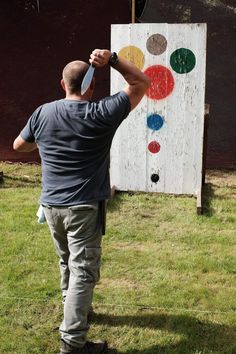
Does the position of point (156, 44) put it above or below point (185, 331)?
above

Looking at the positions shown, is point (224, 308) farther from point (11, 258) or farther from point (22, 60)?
point (22, 60)

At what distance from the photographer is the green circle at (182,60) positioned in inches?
227

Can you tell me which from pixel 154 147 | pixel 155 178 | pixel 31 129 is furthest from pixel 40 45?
pixel 31 129

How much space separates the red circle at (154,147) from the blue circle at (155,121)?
0.17 meters

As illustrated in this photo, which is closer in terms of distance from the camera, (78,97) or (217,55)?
(78,97)

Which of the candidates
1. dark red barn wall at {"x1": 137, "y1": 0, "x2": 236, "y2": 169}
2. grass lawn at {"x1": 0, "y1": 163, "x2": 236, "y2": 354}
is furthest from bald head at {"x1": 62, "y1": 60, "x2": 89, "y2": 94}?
dark red barn wall at {"x1": 137, "y1": 0, "x2": 236, "y2": 169}

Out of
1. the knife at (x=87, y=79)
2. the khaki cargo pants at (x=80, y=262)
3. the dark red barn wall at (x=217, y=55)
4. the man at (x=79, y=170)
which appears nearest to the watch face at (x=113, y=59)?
the man at (x=79, y=170)

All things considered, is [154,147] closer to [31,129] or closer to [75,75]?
[31,129]

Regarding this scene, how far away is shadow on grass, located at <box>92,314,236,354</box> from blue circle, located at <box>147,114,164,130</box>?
293cm

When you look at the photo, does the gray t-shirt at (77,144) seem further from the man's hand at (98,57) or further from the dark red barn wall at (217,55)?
the dark red barn wall at (217,55)

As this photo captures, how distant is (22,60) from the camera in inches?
307

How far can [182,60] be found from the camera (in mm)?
5785

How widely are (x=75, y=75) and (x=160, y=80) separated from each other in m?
3.24

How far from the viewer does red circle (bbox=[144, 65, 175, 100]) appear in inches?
231
